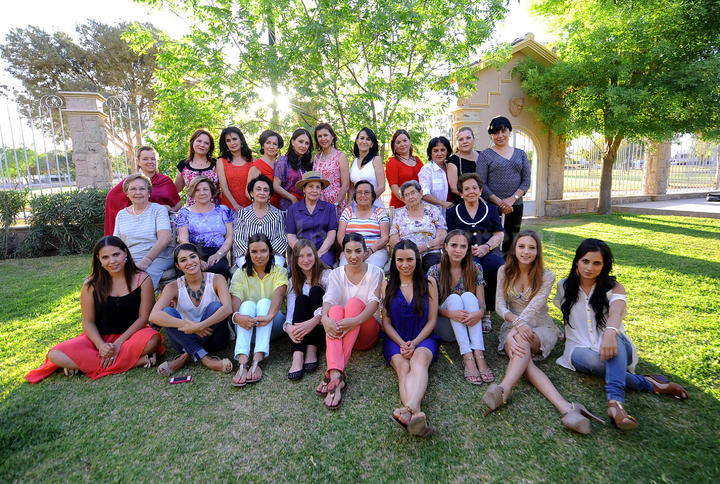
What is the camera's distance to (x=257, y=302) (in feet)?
11.3

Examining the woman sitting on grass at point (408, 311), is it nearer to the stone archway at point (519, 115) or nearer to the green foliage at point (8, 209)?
the green foliage at point (8, 209)

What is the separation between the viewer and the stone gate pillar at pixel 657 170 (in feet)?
47.4

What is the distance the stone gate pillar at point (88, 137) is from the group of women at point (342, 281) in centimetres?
499

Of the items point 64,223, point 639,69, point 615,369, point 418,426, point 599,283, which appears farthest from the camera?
point 639,69

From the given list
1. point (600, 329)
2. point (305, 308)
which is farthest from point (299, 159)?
point (600, 329)

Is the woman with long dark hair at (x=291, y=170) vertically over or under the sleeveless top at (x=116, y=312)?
over

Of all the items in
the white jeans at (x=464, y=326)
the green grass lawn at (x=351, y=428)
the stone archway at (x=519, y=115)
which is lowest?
the green grass lawn at (x=351, y=428)

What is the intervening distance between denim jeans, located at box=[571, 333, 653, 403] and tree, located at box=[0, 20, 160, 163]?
62.1 feet

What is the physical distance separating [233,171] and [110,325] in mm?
2026

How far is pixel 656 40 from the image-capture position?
966cm

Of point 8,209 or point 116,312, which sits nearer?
point 116,312

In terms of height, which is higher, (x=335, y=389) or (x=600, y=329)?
(x=600, y=329)

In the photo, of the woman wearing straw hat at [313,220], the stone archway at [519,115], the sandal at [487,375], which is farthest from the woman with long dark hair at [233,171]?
the stone archway at [519,115]

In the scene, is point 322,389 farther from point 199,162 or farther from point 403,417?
point 199,162
